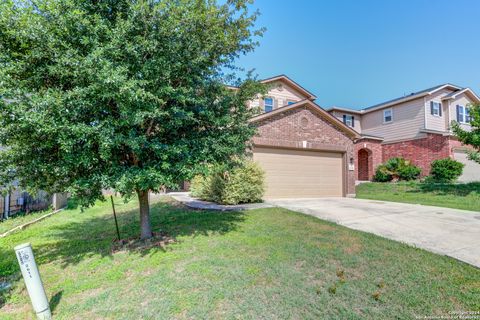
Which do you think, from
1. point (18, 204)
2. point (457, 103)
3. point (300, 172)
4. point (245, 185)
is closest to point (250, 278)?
point (245, 185)

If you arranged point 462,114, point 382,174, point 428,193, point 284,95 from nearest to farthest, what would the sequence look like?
1. point 428,193
2. point 284,95
3. point 382,174
4. point 462,114

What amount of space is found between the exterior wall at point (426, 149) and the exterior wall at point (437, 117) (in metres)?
1.66

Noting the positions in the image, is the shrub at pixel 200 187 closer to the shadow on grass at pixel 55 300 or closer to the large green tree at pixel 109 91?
the large green tree at pixel 109 91

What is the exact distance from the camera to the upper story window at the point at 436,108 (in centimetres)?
1902

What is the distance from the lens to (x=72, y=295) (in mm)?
3330

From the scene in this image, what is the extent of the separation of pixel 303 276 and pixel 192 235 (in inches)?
112

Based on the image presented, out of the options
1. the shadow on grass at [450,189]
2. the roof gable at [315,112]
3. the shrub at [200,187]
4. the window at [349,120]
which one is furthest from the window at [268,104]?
the shadow on grass at [450,189]

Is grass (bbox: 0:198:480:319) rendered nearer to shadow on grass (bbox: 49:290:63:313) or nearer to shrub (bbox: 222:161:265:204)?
shadow on grass (bbox: 49:290:63:313)

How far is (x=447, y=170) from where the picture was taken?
1552 centimetres

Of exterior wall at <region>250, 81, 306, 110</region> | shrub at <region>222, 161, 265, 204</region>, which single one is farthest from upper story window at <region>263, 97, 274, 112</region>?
shrub at <region>222, 161, 265, 204</region>

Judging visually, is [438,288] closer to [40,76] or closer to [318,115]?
[40,76]

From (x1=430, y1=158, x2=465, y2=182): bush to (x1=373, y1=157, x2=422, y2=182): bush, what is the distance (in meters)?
1.23

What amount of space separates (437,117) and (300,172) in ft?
49.8

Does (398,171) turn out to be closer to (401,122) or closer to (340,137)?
(401,122)
